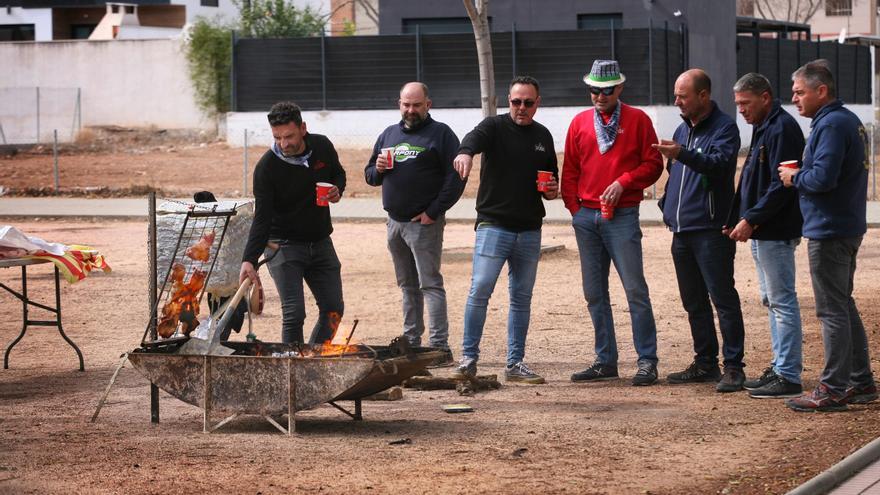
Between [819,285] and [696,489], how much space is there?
2.21 metres

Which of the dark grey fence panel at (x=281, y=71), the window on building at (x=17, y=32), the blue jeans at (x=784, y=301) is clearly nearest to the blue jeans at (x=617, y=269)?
the blue jeans at (x=784, y=301)

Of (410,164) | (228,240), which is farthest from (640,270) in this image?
(228,240)

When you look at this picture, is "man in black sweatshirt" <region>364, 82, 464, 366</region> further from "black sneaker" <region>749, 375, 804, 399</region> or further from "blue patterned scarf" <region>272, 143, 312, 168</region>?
"black sneaker" <region>749, 375, 804, 399</region>

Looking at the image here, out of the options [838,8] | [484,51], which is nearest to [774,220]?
[484,51]

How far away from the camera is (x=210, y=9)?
2146 inches

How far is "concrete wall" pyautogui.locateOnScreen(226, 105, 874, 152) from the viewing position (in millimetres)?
30984

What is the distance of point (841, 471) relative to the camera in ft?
21.0

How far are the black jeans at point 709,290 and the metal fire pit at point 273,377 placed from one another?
213 centimetres

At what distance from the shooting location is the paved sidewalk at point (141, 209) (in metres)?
22.2

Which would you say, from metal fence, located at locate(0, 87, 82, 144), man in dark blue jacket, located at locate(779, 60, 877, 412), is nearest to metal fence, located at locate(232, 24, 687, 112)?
metal fence, located at locate(0, 87, 82, 144)

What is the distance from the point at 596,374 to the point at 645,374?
0.38 m

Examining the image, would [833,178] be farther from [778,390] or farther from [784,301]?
[778,390]

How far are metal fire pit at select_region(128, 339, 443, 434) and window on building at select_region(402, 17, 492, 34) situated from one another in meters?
27.5

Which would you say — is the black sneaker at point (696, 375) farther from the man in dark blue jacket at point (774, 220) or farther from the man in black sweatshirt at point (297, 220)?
the man in black sweatshirt at point (297, 220)
